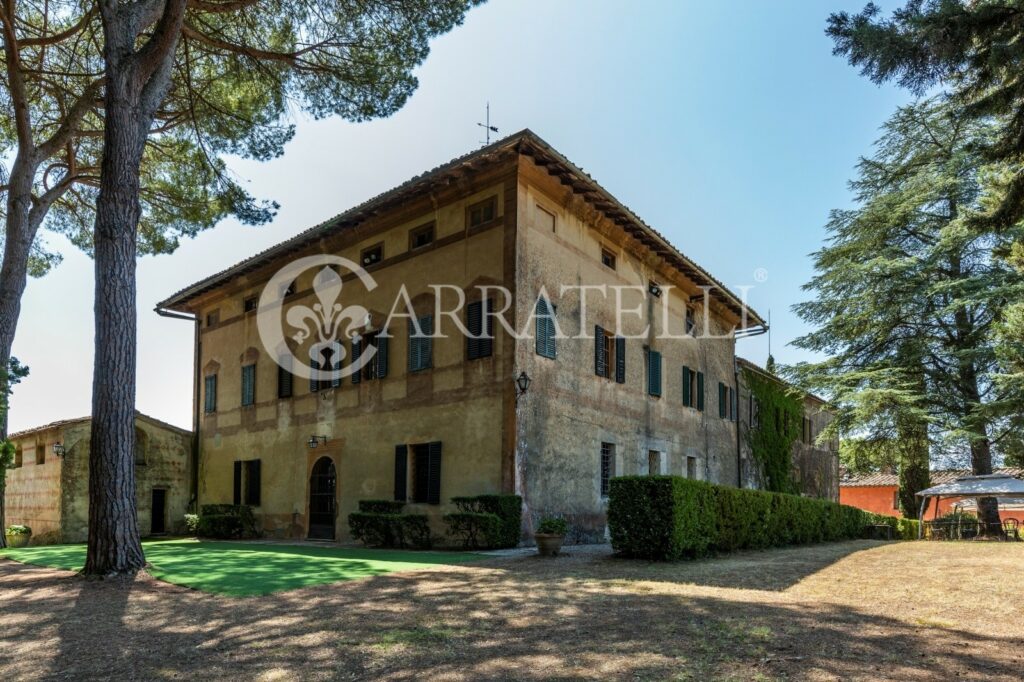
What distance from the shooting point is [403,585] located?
866 centimetres

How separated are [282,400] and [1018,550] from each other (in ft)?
57.4

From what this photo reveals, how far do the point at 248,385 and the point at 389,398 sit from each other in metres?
6.73

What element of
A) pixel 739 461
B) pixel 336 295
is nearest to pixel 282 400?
pixel 336 295

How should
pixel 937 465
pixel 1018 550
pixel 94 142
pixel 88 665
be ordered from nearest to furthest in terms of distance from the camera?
1. pixel 88 665
2. pixel 1018 550
3. pixel 94 142
4. pixel 937 465

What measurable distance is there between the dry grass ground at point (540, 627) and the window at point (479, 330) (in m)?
5.69

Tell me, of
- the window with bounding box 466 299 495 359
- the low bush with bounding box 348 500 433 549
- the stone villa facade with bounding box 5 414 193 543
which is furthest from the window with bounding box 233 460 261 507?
the window with bounding box 466 299 495 359

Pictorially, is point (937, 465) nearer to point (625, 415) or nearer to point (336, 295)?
point (625, 415)

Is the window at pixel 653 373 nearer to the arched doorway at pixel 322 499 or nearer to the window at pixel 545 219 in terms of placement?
the window at pixel 545 219

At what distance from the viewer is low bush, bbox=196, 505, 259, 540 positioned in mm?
19047

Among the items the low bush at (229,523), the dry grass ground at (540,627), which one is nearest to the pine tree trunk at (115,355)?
the dry grass ground at (540,627)

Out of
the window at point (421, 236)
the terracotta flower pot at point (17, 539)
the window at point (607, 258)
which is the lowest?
the terracotta flower pot at point (17, 539)

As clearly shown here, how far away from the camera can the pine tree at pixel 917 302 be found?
2153 cm

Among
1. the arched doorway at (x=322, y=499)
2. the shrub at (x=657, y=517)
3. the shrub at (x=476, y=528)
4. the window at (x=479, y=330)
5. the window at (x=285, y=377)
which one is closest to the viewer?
the shrub at (x=657, y=517)

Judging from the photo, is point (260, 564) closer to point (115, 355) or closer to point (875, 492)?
point (115, 355)
